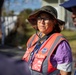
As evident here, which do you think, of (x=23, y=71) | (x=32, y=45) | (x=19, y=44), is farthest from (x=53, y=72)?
(x=19, y=44)

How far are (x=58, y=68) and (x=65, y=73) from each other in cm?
11

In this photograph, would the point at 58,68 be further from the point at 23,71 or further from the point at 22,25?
the point at 22,25

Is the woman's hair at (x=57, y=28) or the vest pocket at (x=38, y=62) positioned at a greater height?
the woman's hair at (x=57, y=28)

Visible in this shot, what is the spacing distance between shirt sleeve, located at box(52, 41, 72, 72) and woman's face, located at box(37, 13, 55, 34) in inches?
11.7

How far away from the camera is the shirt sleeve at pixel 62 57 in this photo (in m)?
2.99

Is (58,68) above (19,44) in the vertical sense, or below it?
above

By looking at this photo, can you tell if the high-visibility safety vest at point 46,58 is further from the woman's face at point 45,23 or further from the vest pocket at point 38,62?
the woman's face at point 45,23

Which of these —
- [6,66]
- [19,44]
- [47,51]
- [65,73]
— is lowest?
[19,44]

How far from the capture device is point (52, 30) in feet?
10.8

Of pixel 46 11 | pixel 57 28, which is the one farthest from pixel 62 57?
pixel 46 11

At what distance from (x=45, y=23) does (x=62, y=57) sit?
49 centimetres

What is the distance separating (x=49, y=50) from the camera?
3.03m

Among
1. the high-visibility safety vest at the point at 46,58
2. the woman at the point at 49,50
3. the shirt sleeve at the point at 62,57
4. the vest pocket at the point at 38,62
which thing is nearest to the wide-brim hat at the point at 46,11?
the woman at the point at 49,50

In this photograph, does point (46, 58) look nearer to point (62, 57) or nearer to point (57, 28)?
point (62, 57)
